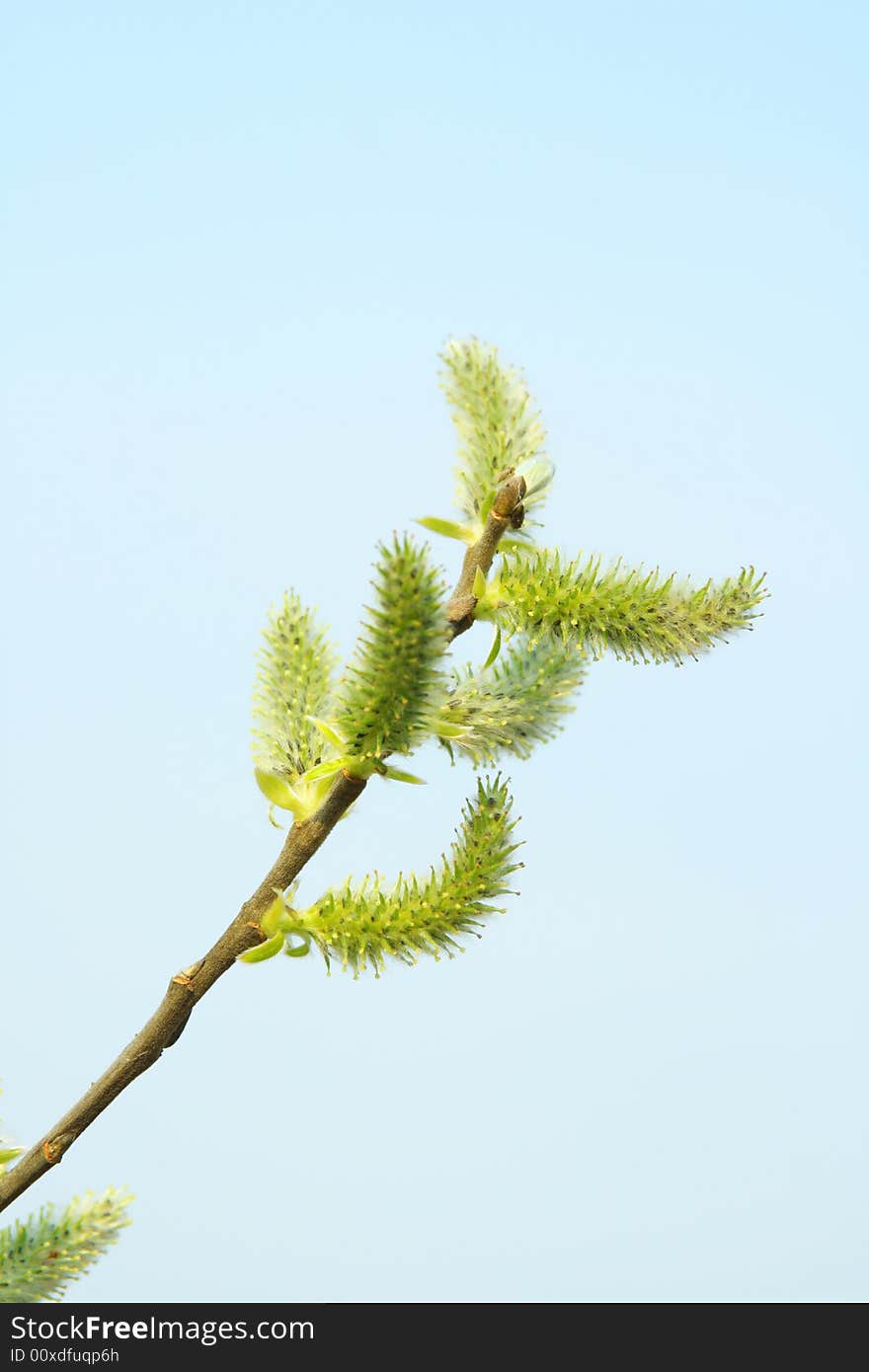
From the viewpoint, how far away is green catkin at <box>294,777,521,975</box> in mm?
2273

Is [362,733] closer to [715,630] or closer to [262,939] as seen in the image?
[262,939]

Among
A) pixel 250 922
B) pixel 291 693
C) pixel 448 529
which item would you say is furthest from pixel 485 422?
pixel 250 922

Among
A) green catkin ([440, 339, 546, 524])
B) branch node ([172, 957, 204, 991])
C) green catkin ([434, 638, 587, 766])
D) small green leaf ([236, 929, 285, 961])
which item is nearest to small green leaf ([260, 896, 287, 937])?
small green leaf ([236, 929, 285, 961])

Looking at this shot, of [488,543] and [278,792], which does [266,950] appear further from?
[488,543]

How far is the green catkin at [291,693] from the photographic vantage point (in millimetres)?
2434

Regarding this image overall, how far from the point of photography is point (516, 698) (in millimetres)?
2473

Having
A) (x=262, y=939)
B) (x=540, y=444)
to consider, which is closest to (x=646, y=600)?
(x=540, y=444)

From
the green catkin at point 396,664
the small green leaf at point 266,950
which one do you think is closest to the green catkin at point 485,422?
the green catkin at point 396,664

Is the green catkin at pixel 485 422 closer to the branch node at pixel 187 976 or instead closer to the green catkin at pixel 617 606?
the green catkin at pixel 617 606

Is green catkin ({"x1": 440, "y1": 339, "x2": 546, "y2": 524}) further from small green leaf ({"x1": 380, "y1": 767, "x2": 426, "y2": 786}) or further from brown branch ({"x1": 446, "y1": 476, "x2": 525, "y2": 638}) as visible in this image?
small green leaf ({"x1": 380, "y1": 767, "x2": 426, "y2": 786})

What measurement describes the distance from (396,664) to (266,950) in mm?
588

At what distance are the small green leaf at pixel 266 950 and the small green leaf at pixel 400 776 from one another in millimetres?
314

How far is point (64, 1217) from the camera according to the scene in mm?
2654

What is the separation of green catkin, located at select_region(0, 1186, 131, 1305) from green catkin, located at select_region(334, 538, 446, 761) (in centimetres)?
117
